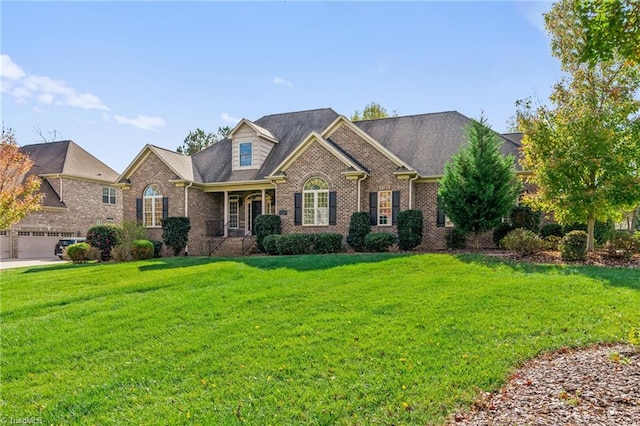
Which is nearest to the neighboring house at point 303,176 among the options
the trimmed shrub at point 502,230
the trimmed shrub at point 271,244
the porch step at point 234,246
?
the porch step at point 234,246

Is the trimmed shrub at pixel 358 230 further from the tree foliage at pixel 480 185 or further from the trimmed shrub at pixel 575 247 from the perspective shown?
the trimmed shrub at pixel 575 247

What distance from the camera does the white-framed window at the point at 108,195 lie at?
34.1 meters

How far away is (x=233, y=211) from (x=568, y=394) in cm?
2078

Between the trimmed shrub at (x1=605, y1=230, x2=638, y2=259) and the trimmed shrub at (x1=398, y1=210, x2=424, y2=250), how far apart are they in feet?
20.7

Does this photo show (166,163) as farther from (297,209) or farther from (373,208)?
(373,208)

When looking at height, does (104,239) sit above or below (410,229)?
below

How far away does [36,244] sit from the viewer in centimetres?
2955

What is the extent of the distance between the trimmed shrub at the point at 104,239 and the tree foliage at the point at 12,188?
259cm

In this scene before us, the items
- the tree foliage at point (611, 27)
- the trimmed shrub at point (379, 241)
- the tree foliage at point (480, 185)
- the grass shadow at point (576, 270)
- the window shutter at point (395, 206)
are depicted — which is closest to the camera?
the tree foliage at point (611, 27)

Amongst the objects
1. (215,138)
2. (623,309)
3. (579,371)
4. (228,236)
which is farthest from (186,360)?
Answer: (215,138)

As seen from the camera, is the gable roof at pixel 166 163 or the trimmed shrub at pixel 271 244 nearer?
the trimmed shrub at pixel 271 244

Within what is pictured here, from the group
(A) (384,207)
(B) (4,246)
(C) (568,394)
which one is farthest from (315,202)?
(B) (4,246)

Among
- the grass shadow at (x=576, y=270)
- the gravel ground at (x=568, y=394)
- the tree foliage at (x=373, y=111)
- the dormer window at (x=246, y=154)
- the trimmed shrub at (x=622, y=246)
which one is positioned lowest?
the gravel ground at (x=568, y=394)

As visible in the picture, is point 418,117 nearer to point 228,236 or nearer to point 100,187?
point 228,236
